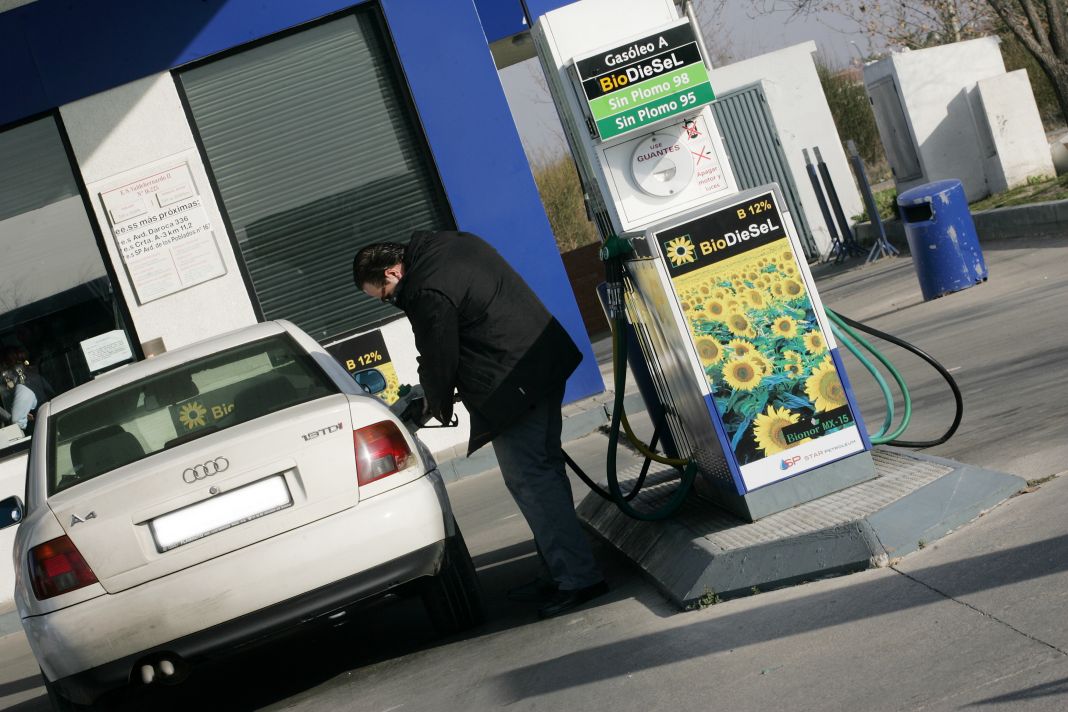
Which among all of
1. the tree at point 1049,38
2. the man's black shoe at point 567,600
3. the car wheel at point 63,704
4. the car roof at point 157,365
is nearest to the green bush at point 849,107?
the tree at point 1049,38

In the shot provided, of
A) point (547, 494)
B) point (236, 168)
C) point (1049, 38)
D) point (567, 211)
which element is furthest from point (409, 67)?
point (567, 211)

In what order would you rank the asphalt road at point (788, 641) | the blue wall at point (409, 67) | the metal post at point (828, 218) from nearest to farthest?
the asphalt road at point (788, 641), the blue wall at point (409, 67), the metal post at point (828, 218)

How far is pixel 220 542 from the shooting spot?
4945mm

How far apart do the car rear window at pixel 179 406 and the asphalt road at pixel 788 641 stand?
102 centimetres

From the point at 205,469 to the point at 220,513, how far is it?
17 cm

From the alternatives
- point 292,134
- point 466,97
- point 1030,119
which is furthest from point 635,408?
point 1030,119

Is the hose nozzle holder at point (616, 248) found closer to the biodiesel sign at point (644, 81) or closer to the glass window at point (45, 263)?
the biodiesel sign at point (644, 81)

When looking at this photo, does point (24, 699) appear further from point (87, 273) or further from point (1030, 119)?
Result: point (1030, 119)

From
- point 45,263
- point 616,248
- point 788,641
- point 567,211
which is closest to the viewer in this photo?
point 788,641

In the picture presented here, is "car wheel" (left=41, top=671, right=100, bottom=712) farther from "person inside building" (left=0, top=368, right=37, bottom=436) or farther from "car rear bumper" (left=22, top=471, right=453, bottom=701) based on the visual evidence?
"person inside building" (left=0, top=368, right=37, bottom=436)

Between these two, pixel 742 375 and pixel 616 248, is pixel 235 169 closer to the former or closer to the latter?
pixel 616 248

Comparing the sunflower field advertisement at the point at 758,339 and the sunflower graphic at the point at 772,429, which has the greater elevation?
the sunflower field advertisement at the point at 758,339

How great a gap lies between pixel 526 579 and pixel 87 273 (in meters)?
6.34

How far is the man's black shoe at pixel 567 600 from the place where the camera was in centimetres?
553
